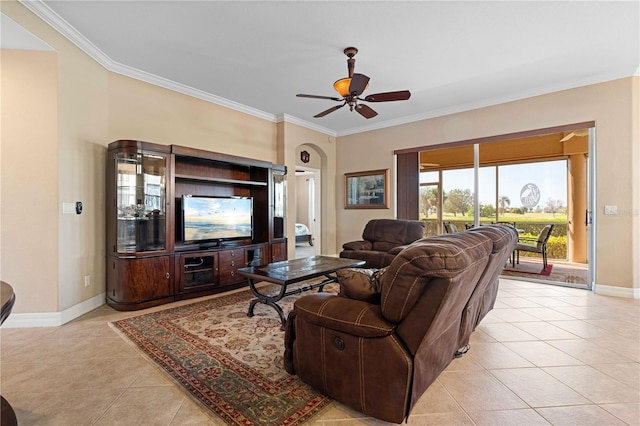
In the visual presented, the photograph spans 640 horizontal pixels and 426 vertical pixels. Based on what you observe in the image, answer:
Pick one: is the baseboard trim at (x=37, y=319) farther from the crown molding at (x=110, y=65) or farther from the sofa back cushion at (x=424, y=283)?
the sofa back cushion at (x=424, y=283)

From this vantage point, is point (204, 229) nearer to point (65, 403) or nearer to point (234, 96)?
point (234, 96)

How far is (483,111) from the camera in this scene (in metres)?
5.07

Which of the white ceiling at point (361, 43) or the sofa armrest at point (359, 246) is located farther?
the sofa armrest at point (359, 246)

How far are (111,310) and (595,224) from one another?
249 inches

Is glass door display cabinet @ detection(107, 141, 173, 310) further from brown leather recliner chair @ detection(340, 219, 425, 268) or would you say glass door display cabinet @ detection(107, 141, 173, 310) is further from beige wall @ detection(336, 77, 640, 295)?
beige wall @ detection(336, 77, 640, 295)

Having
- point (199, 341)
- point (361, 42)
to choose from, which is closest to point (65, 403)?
point (199, 341)

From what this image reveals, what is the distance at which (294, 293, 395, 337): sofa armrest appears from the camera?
4.94 ft

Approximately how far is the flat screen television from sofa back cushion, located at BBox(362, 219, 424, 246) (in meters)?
2.16

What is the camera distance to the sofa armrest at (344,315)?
4.94 feet

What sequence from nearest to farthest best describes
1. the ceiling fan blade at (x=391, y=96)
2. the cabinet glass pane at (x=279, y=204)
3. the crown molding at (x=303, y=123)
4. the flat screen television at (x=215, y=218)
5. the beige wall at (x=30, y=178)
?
the beige wall at (x=30, y=178)
the ceiling fan blade at (x=391, y=96)
the flat screen television at (x=215, y=218)
the cabinet glass pane at (x=279, y=204)
the crown molding at (x=303, y=123)

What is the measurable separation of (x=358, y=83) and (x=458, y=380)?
2.71 metres

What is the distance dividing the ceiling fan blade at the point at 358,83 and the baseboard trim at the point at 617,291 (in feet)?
13.9

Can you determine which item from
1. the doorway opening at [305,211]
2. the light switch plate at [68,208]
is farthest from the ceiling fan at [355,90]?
the doorway opening at [305,211]

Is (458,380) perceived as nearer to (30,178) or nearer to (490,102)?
(30,178)
